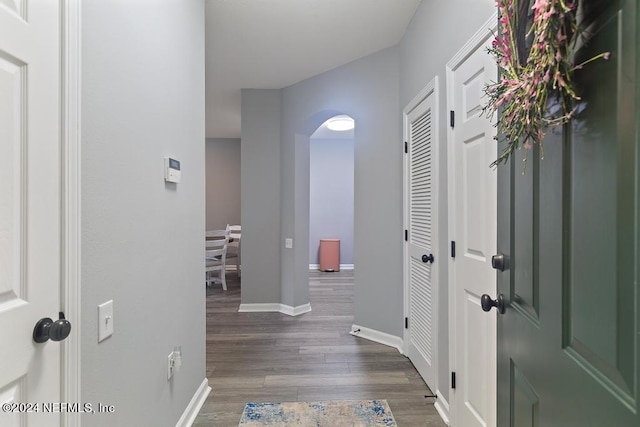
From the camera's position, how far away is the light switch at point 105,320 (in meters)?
1.10

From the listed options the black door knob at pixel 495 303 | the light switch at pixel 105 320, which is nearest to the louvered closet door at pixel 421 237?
the black door knob at pixel 495 303

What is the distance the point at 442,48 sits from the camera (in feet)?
6.70

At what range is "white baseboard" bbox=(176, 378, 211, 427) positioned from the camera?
1853 millimetres

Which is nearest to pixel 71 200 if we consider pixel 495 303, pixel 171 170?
pixel 171 170

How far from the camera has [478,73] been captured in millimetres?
1630

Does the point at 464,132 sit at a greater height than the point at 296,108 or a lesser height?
lesser

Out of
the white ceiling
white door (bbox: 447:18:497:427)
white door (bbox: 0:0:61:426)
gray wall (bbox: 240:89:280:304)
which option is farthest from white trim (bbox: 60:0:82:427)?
gray wall (bbox: 240:89:280:304)

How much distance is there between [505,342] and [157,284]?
1.43 meters

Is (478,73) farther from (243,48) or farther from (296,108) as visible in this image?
(296,108)

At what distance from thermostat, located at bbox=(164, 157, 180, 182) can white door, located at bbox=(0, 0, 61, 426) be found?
69 centimetres

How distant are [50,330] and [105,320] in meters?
0.28

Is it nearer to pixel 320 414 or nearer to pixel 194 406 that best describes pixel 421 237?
→ pixel 320 414

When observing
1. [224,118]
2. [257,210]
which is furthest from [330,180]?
[257,210]

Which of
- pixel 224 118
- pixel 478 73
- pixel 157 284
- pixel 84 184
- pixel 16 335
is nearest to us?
pixel 16 335
